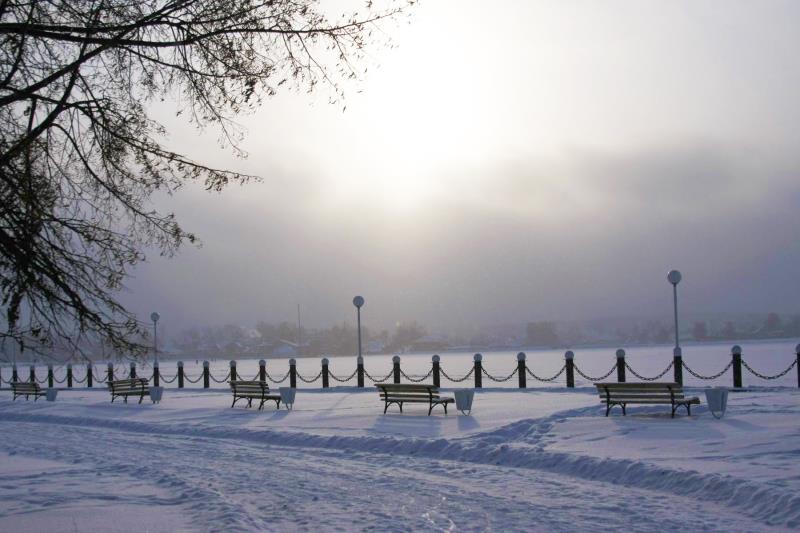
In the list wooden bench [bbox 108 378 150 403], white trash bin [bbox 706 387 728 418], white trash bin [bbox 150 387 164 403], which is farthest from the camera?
wooden bench [bbox 108 378 150 403]

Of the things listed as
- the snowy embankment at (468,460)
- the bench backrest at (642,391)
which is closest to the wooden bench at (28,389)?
the snowy embankment at (468,460)

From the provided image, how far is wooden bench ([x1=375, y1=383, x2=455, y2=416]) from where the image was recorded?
1902 centimetres

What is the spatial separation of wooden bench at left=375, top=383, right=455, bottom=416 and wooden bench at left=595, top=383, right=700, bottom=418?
Answer: 12.5 ft

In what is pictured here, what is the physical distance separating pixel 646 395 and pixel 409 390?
18.4ft

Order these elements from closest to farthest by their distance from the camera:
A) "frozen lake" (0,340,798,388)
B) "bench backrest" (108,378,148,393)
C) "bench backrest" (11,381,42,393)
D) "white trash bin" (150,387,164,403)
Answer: "white trash bin" (150,387,164,403) < "bench backrest" (108,378,148,393) < "bench backrest" (11,381,42,393) < "frozen lake" (0,340,798,388)

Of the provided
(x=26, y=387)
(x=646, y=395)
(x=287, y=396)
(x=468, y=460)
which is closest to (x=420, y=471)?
(x=468, y=460)

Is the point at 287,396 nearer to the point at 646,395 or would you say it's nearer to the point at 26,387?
the point at 646,395

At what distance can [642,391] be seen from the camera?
644 inches

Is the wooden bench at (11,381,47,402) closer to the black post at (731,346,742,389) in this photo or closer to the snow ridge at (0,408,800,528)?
the snow ridge at (0,408,800,528)

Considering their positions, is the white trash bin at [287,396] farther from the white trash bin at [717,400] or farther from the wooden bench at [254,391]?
the white trash bin at [717,400]

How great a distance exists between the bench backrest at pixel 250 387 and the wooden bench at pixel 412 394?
159 inches

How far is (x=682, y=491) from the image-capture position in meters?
9.30

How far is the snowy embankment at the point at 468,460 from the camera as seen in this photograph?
849 cm

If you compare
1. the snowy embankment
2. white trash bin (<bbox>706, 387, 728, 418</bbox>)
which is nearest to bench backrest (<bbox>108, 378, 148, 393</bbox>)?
the snowy embankment
